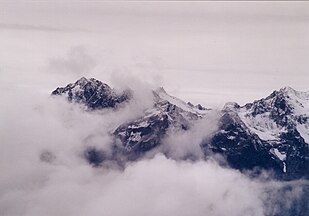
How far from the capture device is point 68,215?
19962cm

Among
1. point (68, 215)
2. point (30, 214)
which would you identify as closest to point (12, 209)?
point (30, 214)

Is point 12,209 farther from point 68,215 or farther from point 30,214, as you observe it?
point 68,215

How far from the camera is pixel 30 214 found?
192 m

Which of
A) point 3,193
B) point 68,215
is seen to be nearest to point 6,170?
point 3,193

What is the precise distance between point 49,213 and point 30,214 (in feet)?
29.2

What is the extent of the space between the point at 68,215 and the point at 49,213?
18.9 feet

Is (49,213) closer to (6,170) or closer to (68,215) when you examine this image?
(68,215)

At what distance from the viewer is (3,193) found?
196000 mm

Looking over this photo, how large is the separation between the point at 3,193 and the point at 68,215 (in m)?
20.5

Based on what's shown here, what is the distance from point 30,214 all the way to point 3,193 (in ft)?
37.0

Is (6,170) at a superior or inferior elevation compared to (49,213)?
superior

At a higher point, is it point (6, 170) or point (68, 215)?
point (6, 170)

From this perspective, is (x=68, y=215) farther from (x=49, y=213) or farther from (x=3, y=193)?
(x=3, y=193)

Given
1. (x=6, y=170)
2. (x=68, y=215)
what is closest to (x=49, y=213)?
(x=68, y=215)
